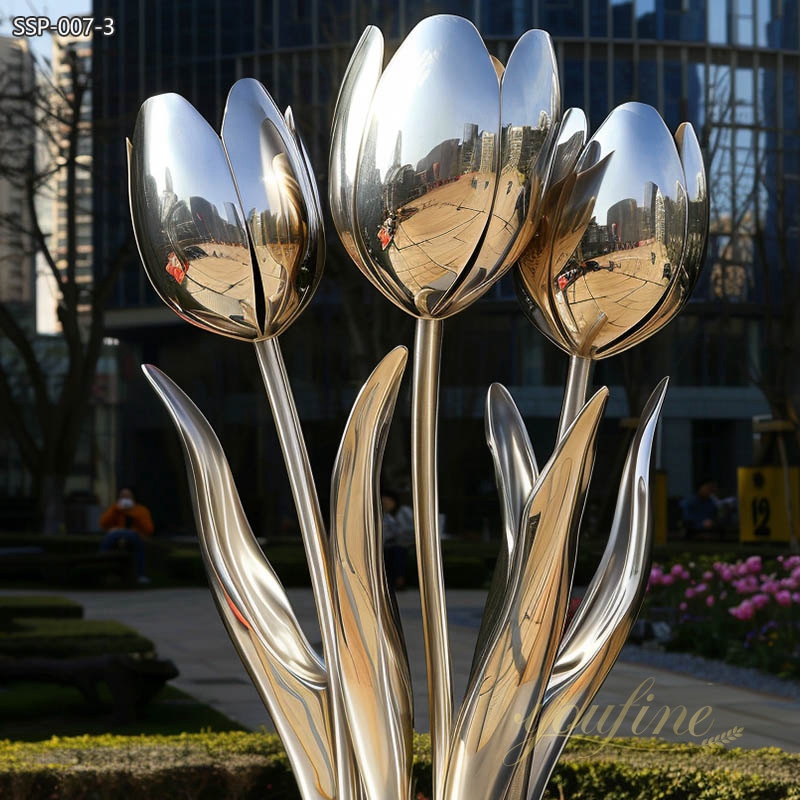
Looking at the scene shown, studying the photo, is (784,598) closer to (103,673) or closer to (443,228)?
(103,673)

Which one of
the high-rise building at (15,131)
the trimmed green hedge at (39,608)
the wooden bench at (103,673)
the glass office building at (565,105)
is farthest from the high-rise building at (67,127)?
the wooden bench at (103,673)

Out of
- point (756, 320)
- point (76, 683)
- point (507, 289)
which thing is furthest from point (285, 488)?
point (76, 683)

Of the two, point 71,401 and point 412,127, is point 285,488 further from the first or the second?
point 412,127

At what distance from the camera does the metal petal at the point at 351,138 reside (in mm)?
2074

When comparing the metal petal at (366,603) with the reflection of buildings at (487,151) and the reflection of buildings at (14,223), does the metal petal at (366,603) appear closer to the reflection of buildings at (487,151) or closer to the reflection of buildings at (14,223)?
the reflection of buildings at (487,151)

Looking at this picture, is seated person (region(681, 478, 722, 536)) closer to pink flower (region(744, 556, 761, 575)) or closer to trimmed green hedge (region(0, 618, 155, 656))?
pink flower (region(744, 556, 761, 575))

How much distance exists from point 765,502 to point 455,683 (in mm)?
8809

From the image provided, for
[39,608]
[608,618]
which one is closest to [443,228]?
[608,618]

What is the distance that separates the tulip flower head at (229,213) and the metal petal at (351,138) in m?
0.11

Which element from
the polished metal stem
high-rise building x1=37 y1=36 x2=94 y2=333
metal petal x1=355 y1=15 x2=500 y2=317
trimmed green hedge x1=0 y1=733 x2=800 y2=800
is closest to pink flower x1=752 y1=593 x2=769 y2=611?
trimmed green hedge x1=0 y1=733 x2=800 y2=800

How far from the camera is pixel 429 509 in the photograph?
2.27 meters

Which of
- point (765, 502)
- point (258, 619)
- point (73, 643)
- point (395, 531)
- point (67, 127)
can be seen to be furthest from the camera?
point (67, 127)

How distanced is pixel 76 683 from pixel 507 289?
18.9 m

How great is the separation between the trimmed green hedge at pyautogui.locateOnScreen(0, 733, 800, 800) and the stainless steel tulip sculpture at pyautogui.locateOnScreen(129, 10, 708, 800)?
161 centimetres
